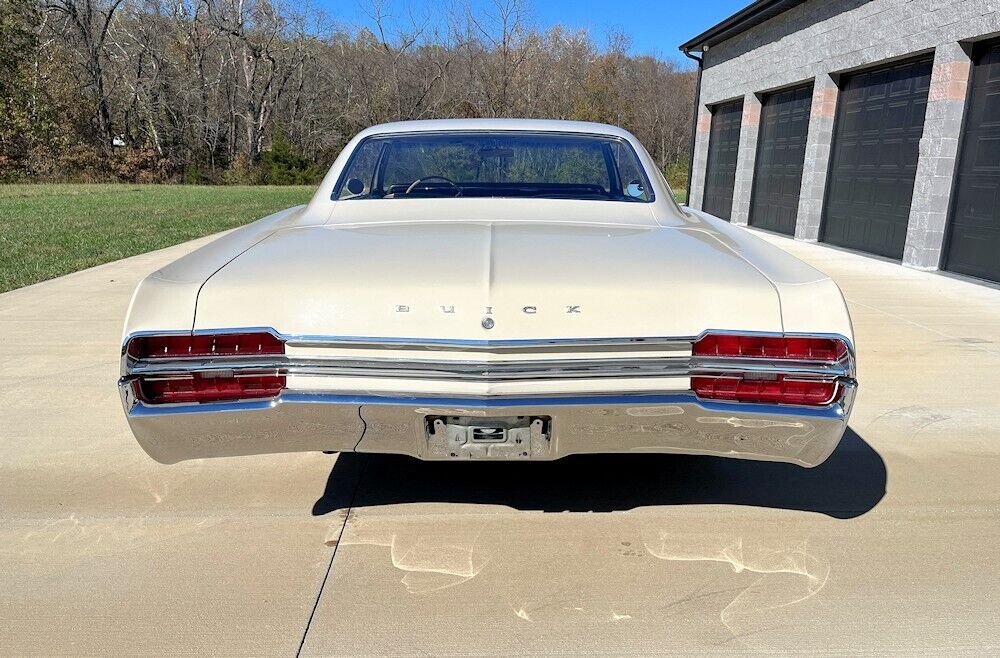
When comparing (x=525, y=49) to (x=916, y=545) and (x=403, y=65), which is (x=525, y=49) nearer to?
(x=403, y=65)

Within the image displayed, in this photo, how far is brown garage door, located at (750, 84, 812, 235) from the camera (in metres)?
13.5

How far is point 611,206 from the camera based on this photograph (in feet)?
10.7

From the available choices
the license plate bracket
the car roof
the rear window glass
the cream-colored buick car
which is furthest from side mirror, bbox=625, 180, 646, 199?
the license plate bracket

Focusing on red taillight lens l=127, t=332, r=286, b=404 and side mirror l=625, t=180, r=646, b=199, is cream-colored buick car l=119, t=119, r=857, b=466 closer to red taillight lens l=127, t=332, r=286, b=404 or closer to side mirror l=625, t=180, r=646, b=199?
red taillight lens l=127, t=332, r=286, b=404

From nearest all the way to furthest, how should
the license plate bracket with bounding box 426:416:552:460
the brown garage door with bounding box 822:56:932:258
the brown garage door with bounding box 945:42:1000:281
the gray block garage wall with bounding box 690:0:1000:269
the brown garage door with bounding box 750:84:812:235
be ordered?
the license plate bracket with bounding box 426:416:552:460, the brown garage door with bounding box 945:42:1000:281, the gray block garage wall with bounding box 690:0:1000:269, the brown garage door with bounding box 822:56:932:258, the brown garage door with bounding box 750:84:812:235

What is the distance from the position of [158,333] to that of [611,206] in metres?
1.89

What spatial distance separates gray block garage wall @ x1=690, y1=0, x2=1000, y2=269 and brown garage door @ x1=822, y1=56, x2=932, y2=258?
25 centimetres

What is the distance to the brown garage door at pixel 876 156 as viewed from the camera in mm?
10039

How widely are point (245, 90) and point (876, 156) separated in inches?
1509

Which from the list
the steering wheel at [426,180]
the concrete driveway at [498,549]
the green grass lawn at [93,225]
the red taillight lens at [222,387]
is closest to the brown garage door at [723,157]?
the green grass lawn at [93,225]

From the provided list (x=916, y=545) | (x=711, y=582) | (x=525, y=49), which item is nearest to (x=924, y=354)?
(x=916, y=545)

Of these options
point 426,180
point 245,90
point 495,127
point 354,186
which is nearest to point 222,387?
point 354,186

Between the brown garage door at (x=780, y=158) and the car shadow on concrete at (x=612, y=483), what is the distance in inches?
437

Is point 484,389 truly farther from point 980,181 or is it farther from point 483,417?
point 980,181
